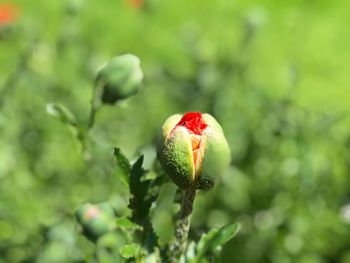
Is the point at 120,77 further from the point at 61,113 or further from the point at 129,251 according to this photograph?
the point at 129,251

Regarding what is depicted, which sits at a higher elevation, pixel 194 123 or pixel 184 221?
pixel 194 123

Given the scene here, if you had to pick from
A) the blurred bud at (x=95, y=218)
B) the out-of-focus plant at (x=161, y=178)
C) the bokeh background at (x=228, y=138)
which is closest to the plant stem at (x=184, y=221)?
the out-of-focus plant at (x=161, y=178)

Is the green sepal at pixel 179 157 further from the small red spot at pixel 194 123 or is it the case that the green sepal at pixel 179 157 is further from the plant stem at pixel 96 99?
the plant stem at pixel 96 99

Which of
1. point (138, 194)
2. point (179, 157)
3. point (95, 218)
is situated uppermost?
point (179, 157)

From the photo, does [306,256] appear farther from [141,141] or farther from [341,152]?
[141,141]

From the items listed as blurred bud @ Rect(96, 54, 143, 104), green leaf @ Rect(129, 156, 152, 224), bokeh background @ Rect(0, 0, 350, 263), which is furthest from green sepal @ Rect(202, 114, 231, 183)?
bokeh background @ Rect(0, 0, 350, 263)

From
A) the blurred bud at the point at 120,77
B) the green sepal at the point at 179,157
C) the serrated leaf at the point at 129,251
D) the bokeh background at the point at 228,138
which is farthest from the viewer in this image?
the bokeh background at the point at 228,138

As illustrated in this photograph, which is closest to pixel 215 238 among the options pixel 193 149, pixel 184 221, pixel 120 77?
pixel 184 221
